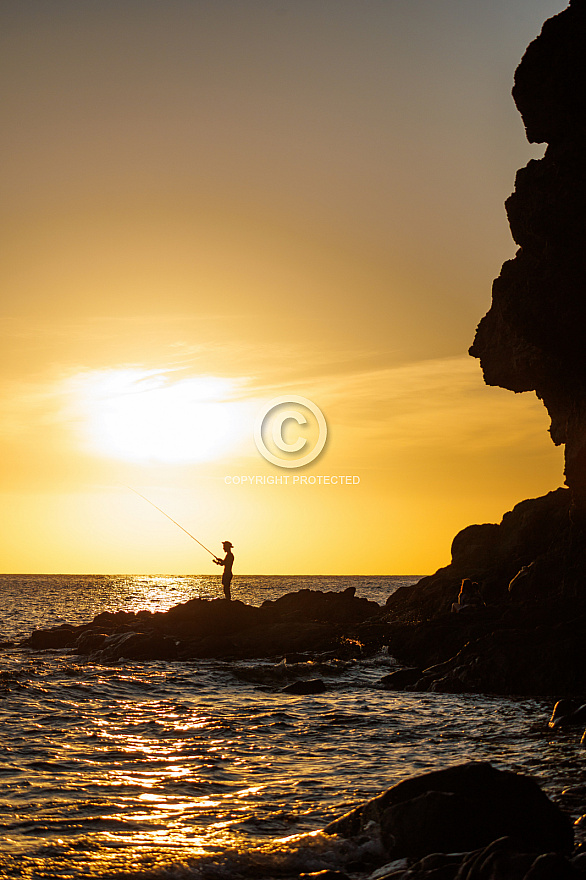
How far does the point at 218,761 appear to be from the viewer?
11.6 metres

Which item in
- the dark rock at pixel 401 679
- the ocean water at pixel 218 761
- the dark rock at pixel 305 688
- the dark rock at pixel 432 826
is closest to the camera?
the dark rock at pixel 432 826

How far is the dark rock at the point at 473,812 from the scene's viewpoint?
24.2 ft

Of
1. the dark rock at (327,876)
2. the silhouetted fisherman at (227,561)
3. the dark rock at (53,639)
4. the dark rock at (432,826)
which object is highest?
the silhouetted fisherman at (227,561)

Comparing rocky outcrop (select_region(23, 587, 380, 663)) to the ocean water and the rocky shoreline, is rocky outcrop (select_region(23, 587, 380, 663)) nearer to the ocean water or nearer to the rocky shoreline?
the rocky shoreline

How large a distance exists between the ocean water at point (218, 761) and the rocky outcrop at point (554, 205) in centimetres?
804

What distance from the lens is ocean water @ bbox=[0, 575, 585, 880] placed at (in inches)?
301

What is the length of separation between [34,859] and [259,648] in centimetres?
1732

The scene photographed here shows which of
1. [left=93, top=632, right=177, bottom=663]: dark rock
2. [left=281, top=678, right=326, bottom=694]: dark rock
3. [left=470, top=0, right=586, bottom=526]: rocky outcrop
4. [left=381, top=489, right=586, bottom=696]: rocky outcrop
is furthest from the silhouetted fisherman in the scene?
[left=470, top=0, right=586, bottom=526]: rocky outcrop

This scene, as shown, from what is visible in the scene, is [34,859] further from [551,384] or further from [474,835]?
[551,384]

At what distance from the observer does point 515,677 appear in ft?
55.9

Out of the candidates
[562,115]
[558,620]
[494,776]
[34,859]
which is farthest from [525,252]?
[34,859]

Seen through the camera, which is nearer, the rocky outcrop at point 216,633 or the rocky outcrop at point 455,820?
the rocky outcrop at point 455,820

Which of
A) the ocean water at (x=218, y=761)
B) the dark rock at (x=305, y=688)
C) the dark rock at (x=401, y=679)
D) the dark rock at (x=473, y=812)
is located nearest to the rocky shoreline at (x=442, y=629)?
the dark rock at (x=401, y=679)

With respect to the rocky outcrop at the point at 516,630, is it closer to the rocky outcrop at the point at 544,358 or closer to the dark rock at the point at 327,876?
the rocky outcrop at the point at 544,358
